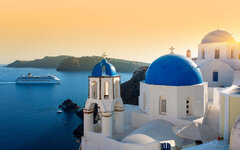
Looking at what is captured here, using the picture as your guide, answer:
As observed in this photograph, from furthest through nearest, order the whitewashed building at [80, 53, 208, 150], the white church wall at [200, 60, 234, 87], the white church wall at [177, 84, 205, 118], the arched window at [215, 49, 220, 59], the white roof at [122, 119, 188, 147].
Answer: the arched window at [215, 49, 220, 59] < the white church wall at [200, 60, 234, 87] < the white church wall at [177, 84, 205, 118] < the whitewashed building at [80, 53, 208, 150] < the white roof at [122, 119, 188, 147]

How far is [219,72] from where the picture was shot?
19844mm

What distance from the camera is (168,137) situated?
33.7 ft

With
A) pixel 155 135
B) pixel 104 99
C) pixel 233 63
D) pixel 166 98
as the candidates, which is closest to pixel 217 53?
pixel 233 63

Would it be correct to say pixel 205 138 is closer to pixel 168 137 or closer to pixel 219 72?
pixel 168 137

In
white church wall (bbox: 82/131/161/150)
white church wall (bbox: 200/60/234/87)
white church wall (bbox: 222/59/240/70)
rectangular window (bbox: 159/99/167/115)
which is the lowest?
white church wall (bbox: 82/131/161/150)

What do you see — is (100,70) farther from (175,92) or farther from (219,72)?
(219,72)

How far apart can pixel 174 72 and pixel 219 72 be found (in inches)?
409

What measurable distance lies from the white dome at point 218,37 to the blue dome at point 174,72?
1135 centimetres

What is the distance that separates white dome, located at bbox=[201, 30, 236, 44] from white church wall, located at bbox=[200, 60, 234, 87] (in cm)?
351

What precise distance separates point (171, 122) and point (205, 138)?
8.98 feet

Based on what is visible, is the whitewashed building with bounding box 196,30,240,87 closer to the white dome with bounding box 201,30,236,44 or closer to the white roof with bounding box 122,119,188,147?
the white dome with bounding box 201,30,236,44

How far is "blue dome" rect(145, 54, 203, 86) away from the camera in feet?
39.8

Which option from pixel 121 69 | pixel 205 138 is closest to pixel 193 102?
pixel 205 138

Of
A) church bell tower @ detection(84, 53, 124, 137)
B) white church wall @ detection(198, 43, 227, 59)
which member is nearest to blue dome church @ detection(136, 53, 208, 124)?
church bell tower @ detection(84, 53, 124, 137)
